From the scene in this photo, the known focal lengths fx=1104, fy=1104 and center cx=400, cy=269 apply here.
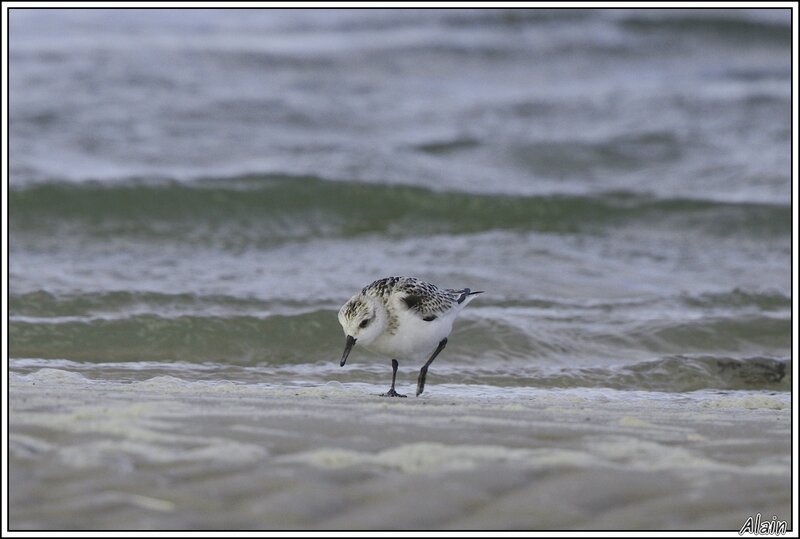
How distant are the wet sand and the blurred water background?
7.44 ft

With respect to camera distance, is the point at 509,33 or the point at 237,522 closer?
the point at 237,522

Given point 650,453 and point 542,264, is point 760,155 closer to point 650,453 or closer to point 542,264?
point 542,264

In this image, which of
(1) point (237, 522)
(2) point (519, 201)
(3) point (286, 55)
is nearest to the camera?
(1) point (237, 522)

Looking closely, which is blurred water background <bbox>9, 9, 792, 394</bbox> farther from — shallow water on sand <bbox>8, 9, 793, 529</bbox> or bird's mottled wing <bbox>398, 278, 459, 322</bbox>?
bird's mottled wing <bbox>398, 278, 459, 322</bbox>

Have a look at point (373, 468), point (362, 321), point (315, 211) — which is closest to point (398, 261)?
point (315, 211)

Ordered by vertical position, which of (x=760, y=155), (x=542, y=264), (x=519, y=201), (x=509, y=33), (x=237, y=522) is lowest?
(x=237, y=522)

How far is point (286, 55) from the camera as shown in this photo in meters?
18.3

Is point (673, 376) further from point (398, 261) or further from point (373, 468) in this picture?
point (373, 468)

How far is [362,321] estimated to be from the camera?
5457 mm

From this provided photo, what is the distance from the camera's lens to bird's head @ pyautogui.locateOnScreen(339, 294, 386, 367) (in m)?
5.46

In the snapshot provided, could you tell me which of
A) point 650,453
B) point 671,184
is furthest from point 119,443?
Answer: point 671,184

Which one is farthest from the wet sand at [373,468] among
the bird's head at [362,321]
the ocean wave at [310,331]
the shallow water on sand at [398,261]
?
the ocean wave at [310,331]

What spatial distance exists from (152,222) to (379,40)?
970cm

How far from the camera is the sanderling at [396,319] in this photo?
18.0ft
